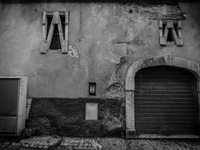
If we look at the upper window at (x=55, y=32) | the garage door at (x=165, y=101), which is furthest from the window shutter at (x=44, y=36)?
the garage door at (x=165, y=101)

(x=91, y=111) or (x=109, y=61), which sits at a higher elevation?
(x=109, y=61)

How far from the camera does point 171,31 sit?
4.22 m

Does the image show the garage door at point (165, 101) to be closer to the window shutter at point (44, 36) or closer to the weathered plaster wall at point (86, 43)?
the weathered plaster wall at point (86, 43)

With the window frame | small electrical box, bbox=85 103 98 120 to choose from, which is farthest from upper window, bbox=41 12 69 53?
small electrical box, bbox=85 103 98 120

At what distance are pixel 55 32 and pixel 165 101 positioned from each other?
4.29 m

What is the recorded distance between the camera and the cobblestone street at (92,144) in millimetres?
3203

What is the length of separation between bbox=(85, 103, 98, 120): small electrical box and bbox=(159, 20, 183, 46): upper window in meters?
2.95

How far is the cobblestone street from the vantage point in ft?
10.5

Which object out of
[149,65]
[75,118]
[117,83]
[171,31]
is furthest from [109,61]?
[171,31]

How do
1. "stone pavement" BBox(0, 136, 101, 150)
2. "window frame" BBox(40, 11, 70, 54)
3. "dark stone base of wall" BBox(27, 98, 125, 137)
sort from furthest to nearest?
1. "window frame" BBox(40, 11, 70, 54)
2. "dark stone base of wall" BBox(27, 98, 125, 137)
3. "stone pavement" BBox(0, 136, 101, 150)

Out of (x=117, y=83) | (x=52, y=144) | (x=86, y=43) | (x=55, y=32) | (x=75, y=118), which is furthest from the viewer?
(x=55, y=32)

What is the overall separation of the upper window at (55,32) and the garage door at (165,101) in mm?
2714

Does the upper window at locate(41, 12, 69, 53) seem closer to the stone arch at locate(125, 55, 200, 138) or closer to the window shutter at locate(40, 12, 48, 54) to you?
the window shutter at locate(40, 12, 48, 54)

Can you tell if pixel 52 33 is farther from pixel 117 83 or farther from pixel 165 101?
pixel 165 101
